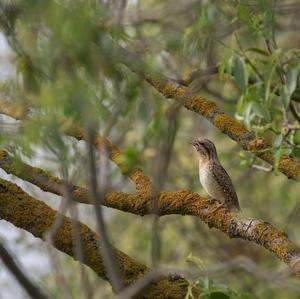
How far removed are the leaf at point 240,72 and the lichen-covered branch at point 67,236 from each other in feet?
3.65

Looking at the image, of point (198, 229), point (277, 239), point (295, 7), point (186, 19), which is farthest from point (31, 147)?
point (198, 229)

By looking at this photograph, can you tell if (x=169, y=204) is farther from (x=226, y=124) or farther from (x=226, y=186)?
(x=226, y=186)

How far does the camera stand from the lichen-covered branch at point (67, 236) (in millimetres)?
4758

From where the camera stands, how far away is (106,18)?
3.79 meters

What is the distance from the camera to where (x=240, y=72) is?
4.27 m

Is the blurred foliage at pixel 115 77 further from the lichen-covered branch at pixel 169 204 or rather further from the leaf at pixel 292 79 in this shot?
the lichen-covered branch at pixel 169 204

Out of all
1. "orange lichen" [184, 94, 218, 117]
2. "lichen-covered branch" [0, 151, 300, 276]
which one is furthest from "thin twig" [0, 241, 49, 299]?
"orange lichen" [184, 94, 218, 117]

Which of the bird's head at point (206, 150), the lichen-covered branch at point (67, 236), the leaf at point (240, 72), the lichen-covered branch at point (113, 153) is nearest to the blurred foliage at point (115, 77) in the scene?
the leaf at point (240, 72)

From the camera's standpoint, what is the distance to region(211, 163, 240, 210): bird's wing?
663 centimetres

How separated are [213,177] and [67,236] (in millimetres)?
2492

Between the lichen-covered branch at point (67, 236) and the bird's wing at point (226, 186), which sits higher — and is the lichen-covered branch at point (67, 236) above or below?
above

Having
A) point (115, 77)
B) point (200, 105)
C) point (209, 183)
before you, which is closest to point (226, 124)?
point (200, 105)

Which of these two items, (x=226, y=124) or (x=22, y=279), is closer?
(x=22, y=279)

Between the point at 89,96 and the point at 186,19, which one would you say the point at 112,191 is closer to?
the point at 89,96
